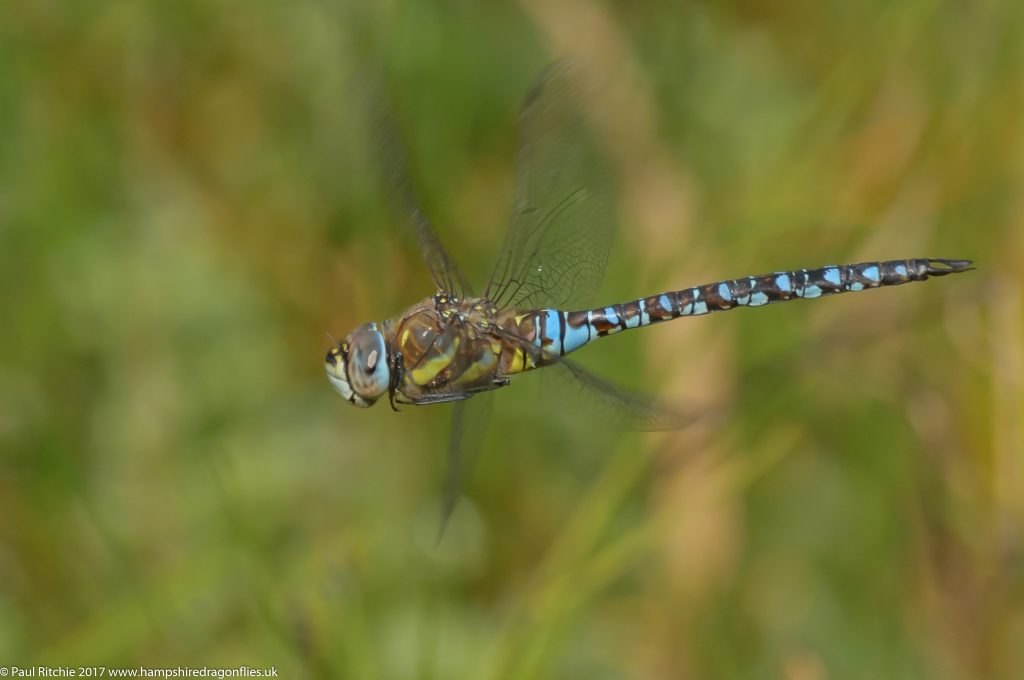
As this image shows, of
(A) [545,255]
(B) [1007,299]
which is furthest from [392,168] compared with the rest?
(B) [1007,299]

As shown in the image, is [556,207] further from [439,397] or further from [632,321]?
[439,397]

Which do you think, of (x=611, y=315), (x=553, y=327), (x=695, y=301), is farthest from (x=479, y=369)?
(x=695, y=301)

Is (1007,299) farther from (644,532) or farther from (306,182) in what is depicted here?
(306,182)

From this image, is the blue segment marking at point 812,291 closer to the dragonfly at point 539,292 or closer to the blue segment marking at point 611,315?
the dragonfly at point 539,292

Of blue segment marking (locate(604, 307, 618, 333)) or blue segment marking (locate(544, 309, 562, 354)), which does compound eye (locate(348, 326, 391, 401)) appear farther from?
blue segment marking (locate(604, 307, 618, 333))

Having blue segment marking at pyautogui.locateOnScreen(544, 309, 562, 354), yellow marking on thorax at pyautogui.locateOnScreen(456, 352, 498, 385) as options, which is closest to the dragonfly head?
yellow marking on thorax at pyautogui.locateOnScreen(456, 352, 498, 385)

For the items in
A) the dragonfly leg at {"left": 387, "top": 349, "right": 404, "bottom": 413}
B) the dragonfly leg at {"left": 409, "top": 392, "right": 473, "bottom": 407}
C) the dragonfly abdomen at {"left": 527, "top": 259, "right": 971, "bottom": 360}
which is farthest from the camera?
the dragonfly abdomen at {"left": 527, "top": 259, "right": 971, "bottom": 360}
